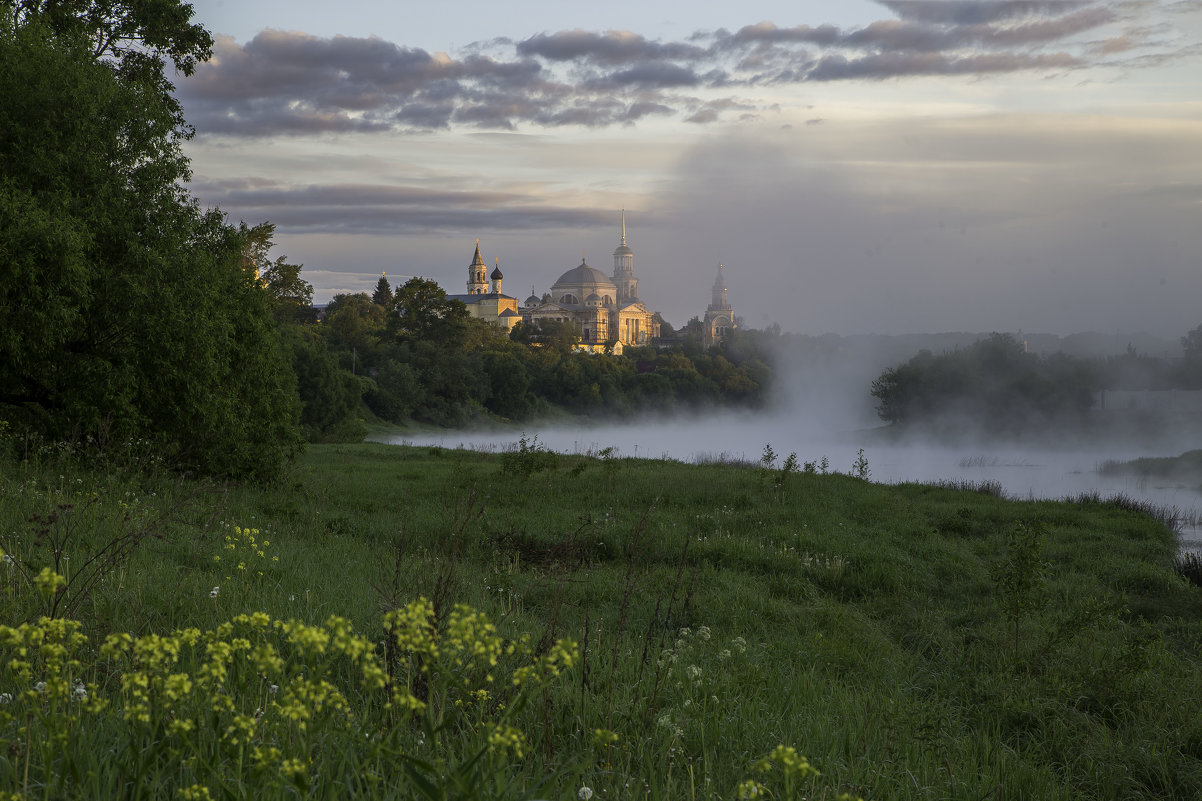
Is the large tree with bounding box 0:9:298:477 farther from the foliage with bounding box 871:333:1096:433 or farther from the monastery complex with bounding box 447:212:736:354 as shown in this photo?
the monastery complex with bounding box 447:212:736:354

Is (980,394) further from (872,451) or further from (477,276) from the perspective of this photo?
(477,276)

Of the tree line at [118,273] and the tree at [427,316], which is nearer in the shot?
the tree line at [118,273]

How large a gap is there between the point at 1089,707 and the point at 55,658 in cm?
717

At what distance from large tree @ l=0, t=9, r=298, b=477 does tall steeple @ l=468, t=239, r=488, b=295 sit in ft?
547

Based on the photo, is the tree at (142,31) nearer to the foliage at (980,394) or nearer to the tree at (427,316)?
the tree at (427,316)

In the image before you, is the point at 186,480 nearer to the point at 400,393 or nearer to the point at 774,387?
the point at 400,393

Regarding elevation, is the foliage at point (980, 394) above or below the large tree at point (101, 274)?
below

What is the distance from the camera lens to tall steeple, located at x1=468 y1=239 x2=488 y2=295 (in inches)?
7092

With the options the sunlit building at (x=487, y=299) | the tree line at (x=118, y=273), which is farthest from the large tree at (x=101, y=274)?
the sunlit building at (x=487, y=299)

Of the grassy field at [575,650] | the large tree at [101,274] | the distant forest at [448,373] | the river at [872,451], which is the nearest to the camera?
the grassy field at [575,650]

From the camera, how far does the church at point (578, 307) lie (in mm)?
156250

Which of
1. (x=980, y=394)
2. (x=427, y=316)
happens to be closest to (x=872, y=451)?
(x=980, y=394)

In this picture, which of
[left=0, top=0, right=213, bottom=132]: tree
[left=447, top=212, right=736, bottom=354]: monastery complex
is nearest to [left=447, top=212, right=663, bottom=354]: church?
[left=447, top=212, right=736, bottom=354]: monastery complex

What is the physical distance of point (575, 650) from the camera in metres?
2.30
